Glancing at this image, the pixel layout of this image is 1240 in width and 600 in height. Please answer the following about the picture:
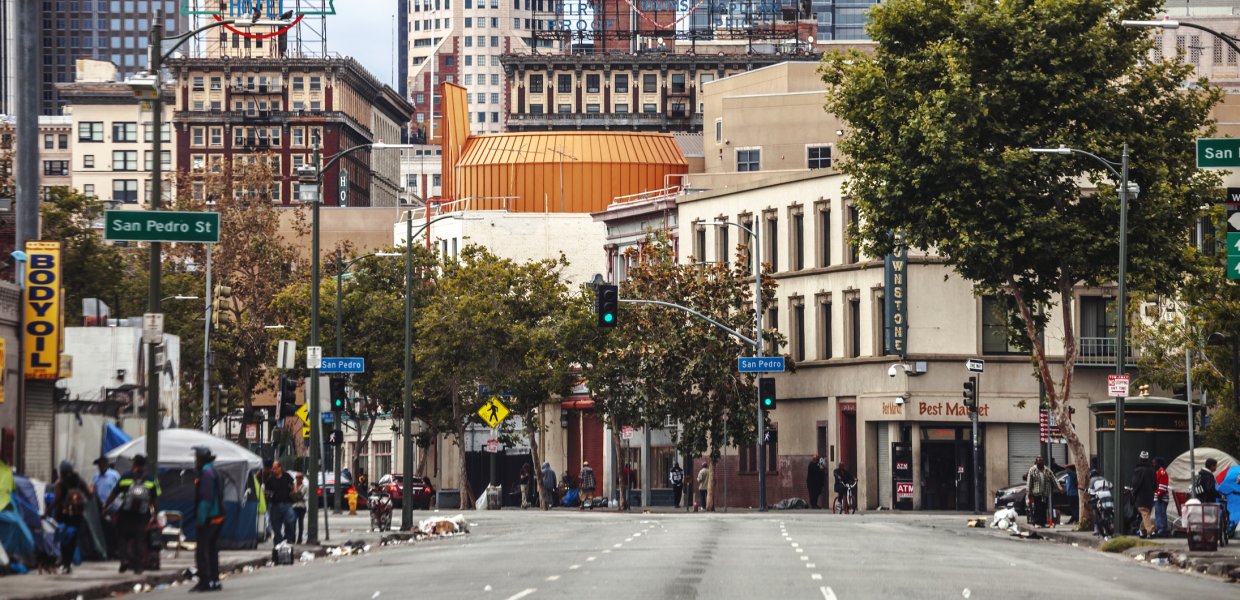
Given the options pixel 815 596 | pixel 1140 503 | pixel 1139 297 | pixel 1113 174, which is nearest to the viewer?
pixel 815 596

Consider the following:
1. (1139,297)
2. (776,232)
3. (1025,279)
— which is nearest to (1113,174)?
(1025,279)

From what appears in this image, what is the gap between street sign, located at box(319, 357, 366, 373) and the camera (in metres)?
44.8

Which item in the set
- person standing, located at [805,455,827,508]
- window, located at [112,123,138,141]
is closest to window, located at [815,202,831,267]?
person standing, located at [805,455,827,508]

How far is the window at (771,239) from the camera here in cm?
7625

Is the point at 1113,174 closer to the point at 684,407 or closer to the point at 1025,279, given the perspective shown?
the point at 1025,279

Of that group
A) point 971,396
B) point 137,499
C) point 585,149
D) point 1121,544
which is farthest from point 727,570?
point 585,149

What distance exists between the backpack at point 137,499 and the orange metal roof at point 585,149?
82.5m

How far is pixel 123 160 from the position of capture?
19062 cm

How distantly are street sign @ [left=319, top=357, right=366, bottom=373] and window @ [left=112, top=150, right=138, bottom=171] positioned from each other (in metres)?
149

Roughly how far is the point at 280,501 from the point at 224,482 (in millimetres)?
1323

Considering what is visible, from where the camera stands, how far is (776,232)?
250 feet

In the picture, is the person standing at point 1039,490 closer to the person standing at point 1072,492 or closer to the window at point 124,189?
the person standing at point 1072,492

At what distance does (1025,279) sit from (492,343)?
1135 inches

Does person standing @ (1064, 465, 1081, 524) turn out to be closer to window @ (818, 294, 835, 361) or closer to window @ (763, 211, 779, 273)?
window @ (818, 294, 835, 361)
